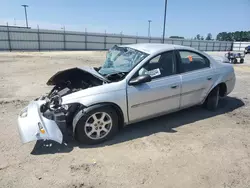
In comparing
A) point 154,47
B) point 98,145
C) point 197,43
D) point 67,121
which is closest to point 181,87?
point 154,47

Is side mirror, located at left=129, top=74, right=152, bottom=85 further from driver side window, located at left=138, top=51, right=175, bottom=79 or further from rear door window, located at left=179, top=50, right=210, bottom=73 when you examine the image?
rear door window, located at left=179, top=50, right=210, bottom=73

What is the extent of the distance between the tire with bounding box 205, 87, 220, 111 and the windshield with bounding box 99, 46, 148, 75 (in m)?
2.08

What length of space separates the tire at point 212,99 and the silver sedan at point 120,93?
0.08 ft

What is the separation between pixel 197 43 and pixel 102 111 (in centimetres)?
4555

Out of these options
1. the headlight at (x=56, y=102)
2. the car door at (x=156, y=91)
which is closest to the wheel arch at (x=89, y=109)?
the car door at (x=156, y=91)

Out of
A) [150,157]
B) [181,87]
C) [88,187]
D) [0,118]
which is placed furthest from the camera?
[0,118]

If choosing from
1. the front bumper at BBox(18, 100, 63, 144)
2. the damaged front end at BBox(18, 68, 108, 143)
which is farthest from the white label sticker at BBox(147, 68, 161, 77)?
the front bumper at BBox(18, 100, 63, 144)

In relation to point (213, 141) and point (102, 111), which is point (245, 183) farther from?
point (102, 111)

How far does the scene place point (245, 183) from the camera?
2.64 m

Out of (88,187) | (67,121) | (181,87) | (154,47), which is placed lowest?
(88,187)

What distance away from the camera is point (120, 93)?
3512 millimetres

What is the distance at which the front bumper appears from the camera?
309 cm

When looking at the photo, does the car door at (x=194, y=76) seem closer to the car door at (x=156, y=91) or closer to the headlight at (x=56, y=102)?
the car door at (x=156, y=91)

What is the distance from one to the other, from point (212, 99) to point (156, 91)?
1888 mm
